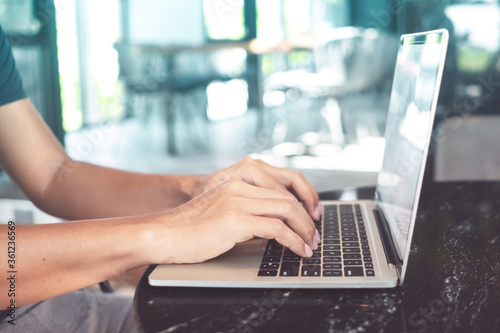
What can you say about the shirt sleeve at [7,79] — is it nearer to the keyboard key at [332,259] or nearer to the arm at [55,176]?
the arm at [55,176]

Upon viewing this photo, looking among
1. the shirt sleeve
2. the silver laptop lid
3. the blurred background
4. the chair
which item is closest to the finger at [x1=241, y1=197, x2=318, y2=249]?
the silver laptop lid

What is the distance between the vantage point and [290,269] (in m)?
0.58

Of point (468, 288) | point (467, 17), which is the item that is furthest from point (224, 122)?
point (468, 288)

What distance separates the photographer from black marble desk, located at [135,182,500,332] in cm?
48

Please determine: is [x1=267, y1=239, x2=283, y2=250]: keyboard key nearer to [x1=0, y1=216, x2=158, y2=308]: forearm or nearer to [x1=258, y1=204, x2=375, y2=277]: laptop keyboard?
[x1=258, y1=204, x2=375, y2=277]: laptop keyboard

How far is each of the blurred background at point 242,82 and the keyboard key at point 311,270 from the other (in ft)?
6.18

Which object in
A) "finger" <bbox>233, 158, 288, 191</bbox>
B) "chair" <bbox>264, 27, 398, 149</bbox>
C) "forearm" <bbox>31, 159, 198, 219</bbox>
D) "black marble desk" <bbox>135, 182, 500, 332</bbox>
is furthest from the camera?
"chair" <bbox>264, 27, 398, 149</bbox>

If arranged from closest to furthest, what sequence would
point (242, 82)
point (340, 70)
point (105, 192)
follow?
1. point (105, 192)
2. point (340, 70)
3. point (242, 82)

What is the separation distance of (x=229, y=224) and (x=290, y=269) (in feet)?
0.25

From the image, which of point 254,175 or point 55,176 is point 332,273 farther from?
point 55,176

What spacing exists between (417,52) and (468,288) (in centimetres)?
31

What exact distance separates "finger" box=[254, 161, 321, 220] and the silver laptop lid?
0.10 meters

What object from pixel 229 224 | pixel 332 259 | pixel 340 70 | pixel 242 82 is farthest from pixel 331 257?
pixel 242 82

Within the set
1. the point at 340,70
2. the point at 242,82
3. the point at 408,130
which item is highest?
the point at 408,130
